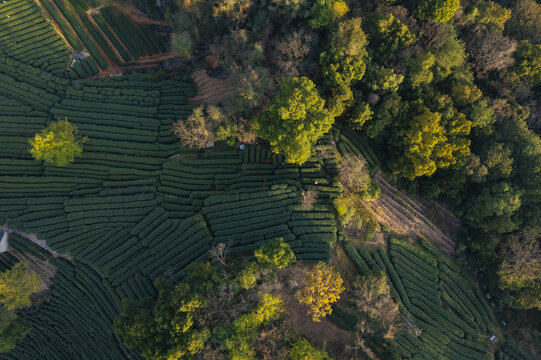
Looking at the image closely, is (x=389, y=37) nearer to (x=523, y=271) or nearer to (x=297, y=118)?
(x=297, y=118)

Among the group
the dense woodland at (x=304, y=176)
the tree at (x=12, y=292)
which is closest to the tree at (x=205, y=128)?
the dense woodland at (x=304, y=176)

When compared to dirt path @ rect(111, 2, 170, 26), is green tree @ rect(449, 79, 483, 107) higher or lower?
lower

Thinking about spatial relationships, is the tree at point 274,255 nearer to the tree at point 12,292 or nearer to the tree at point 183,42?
the tree at point 12,292

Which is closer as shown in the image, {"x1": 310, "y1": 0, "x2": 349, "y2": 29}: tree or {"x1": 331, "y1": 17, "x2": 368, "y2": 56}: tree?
{"x1": 331, "y1": 17, "x2": 368, "y2": 56}: tree

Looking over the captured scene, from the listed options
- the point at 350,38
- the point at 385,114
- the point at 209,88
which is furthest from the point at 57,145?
the point at 385,114

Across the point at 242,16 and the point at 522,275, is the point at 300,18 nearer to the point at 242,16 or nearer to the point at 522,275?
the point at 242,16

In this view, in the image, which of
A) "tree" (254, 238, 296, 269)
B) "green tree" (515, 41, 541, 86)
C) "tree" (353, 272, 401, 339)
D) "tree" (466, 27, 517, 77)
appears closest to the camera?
"tree" (254, 238, 296, 269)

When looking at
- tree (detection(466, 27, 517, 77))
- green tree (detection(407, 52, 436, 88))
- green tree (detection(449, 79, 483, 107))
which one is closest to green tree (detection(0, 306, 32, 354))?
green tree (detection(407, 52, 436, 88))

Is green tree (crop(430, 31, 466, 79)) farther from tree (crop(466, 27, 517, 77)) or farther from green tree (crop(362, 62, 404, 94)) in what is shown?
green tree (crop(362, 62, 404, 94))
